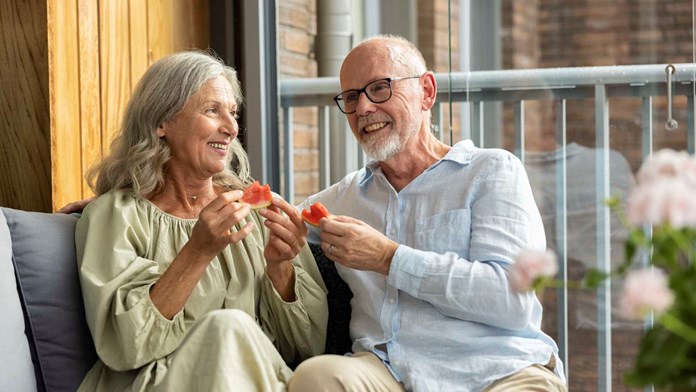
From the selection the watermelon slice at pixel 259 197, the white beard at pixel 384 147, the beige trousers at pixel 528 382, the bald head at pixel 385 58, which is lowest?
the beige trousers at pixel 528 382

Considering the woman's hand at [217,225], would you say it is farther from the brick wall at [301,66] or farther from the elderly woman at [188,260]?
the brick wall at [301,66]

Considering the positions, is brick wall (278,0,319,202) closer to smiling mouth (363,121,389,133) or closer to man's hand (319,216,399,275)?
smiling mouth (363,121,389,133)

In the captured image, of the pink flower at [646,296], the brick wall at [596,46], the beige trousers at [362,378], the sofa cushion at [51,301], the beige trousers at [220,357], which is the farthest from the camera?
the brick wall at [596,46]

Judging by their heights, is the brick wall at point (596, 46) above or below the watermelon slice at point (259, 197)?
above

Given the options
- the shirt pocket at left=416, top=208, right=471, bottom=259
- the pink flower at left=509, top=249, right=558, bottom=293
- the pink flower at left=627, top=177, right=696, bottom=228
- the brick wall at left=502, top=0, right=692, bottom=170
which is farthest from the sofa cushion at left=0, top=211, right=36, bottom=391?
the brick wall at left=502, top=0, right=692, bottom=170

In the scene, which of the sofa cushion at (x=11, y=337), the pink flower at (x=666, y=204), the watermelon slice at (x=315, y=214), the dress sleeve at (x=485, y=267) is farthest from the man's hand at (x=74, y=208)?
the pink flower at (x=666, y=204)

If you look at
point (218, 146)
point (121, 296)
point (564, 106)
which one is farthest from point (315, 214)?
point (564, 106)

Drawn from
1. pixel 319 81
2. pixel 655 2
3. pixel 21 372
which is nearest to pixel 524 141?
pixel 655 2

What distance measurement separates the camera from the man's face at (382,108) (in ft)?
7.94

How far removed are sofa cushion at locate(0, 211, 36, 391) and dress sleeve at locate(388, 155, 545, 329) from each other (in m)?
0.80

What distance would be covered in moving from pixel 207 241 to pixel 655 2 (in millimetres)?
1515

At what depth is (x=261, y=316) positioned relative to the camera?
7.89ft

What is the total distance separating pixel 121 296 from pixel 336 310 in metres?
0.55

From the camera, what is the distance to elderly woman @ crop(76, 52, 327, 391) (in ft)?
6.68
